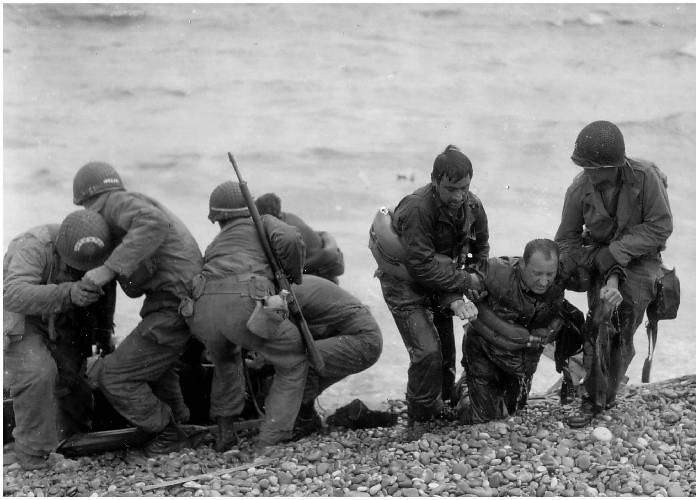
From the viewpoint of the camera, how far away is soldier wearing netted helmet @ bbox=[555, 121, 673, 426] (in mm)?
5977

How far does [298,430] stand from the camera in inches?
261

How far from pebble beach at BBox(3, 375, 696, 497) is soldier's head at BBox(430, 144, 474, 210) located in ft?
4.75

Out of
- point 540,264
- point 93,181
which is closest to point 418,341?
point 540,264

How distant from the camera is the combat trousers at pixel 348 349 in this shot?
653 cm

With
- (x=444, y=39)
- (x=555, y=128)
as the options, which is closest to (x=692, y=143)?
(x=555, y=128)

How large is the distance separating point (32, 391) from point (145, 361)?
2.29 ft

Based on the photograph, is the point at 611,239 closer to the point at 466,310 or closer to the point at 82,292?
the point at 466,310

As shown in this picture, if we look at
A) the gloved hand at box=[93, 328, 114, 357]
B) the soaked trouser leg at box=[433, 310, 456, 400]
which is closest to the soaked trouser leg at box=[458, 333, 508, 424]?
the soaked trouser leg at box=[433, 310, 456, 400]

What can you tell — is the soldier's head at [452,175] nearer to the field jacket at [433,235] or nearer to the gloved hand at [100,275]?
the field jacket at [433,235]

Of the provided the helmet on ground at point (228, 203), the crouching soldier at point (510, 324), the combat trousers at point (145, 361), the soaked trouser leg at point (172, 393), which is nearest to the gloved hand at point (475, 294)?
the crouching soldier at point (510, 324)

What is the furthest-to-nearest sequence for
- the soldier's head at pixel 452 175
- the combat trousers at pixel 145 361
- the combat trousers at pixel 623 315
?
the combat trousers at pixel 145 361 < the combat trousers at pixel 623 315 < the soldier's head at pixel 452 175

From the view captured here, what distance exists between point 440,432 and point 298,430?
938 mm

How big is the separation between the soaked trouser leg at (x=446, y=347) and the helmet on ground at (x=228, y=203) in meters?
1.40

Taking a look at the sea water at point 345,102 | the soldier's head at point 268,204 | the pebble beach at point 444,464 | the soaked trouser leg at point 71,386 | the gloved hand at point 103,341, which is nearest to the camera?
the pebble beach at point 444,464
